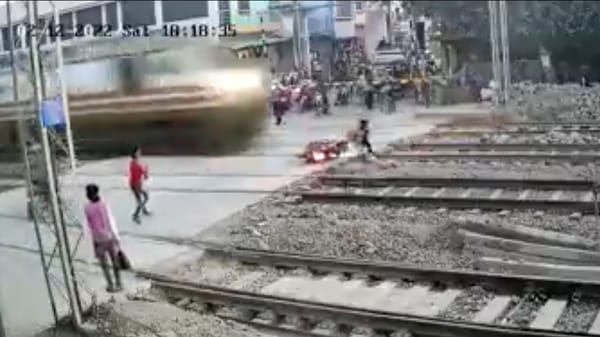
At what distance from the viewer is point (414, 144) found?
53.9 feet

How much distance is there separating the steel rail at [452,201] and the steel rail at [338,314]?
13.0ft

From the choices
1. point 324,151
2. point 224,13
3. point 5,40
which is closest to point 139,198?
point 324,151

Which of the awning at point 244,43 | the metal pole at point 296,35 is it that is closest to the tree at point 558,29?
the awning at point 244,43

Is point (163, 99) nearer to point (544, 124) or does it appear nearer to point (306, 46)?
point (544, 124)

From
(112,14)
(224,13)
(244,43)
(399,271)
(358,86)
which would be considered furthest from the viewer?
(358,86)

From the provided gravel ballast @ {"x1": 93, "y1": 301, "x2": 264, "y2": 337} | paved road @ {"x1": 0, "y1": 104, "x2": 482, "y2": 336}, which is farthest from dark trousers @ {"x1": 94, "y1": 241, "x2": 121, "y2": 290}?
gravel ballast @ {"x1": 93, "y1": 301, "x2": 264, "y2": 337}

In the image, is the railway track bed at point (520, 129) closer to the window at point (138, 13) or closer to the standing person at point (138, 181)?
the window at point (138, 13)

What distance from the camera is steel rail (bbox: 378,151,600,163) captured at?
12.7 m

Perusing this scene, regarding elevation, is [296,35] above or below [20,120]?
above

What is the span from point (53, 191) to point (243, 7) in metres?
16.0

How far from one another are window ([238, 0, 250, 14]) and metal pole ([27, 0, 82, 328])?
47.5 feet

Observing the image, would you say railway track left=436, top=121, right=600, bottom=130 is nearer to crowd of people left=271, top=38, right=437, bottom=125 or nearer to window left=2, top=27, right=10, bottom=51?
crowd of people left=271, top=38, right=437, bottom=125

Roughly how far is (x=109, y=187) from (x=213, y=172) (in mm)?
1944

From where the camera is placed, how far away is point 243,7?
21.6m
